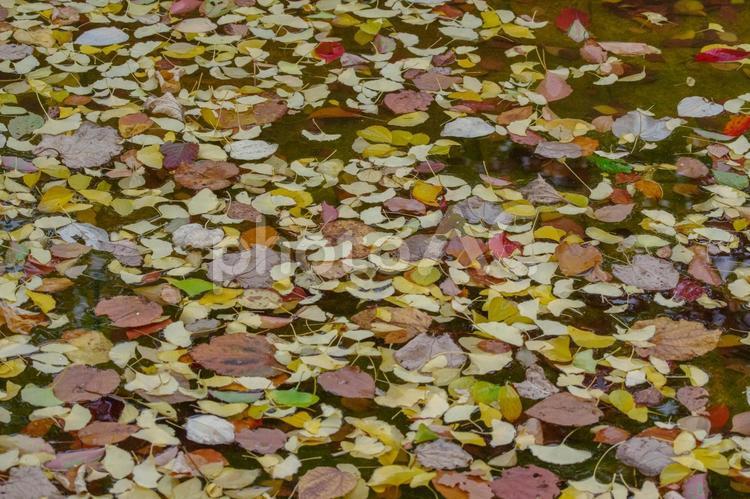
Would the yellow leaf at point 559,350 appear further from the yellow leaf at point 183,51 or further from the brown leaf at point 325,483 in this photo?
the yellow leaf at point 183,51

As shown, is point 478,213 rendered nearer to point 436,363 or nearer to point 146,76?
point 436,363

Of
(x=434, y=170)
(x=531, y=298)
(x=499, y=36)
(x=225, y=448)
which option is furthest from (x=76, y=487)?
(x=499, y=36)

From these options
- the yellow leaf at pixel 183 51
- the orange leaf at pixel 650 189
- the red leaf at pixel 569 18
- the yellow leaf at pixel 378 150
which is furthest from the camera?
the red leaf at pixel 569 18

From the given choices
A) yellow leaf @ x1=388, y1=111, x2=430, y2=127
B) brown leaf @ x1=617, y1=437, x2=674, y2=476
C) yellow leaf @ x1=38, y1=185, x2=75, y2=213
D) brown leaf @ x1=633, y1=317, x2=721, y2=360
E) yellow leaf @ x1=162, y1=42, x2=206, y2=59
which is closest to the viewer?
brown leaf @ x1=617, y1=437, x2=674, y2=476

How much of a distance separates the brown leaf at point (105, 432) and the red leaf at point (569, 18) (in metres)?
1.96

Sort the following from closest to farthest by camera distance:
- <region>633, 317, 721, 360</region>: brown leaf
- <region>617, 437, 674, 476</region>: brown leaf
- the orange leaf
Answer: <region>617, 437, 674, 476</region>: brown leaf, <region>633, 317, 721, 360</region>: brown leaf, the orange leaf

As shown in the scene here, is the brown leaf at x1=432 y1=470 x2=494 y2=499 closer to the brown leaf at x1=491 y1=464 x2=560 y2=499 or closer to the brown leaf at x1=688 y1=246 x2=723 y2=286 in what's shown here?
the brown leaf at x1=491 y1=464 x2=560 y2=499

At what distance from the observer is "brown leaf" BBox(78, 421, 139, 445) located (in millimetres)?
1798

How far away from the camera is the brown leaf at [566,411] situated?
1884 millimetres

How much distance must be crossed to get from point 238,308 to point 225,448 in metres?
0.39

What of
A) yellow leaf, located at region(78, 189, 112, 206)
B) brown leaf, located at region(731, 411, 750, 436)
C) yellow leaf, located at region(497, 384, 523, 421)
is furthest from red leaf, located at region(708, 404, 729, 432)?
yellow leaf, located at region(78, 189, 112, 206)

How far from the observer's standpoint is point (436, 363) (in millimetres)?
1987

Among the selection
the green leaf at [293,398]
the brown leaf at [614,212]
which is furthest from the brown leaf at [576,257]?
the green leaf at [293,398]

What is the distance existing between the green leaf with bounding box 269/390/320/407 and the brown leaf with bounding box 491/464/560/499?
1.21 ft
